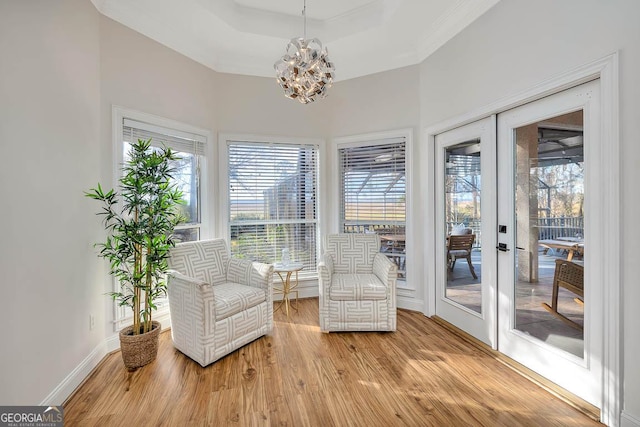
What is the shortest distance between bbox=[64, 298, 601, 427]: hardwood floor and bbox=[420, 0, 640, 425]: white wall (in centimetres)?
65

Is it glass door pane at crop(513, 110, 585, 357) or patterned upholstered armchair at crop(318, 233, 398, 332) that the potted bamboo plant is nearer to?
patterned upholstered armchair at crop(318, 233, 398, 332)

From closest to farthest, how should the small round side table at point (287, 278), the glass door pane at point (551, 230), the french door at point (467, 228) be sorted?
the glass door pane at point (551, 230) → the french door at point (467, 228) → the small round side table at point (287, 278)

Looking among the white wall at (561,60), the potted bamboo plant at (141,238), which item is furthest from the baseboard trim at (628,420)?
the potted bamboo plant at (141,238)

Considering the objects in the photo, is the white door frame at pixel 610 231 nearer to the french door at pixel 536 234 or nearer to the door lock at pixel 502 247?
the french door at pixel 536 234

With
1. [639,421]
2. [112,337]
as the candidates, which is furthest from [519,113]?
[112,337]

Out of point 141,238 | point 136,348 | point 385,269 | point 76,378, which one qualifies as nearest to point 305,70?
point 141,238

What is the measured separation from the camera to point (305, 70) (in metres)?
1.93

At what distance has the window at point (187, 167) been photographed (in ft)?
9.53

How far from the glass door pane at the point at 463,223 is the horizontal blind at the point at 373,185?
23.5 inches

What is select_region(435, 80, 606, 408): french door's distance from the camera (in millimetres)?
1762

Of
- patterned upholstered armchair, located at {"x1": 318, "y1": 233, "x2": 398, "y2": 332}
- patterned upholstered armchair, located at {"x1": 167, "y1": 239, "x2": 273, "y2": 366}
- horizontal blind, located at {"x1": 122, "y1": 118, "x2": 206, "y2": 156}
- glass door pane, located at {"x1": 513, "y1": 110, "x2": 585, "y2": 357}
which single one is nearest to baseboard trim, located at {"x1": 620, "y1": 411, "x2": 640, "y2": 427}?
glass door pane, located at {"x1": 513, "y1": 110, "x2": 585, "y2": 357}

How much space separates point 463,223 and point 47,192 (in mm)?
3381

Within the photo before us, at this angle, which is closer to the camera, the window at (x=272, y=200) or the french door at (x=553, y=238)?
the french door at (x=553, y=238)

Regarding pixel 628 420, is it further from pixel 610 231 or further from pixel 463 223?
pixel 463 223
